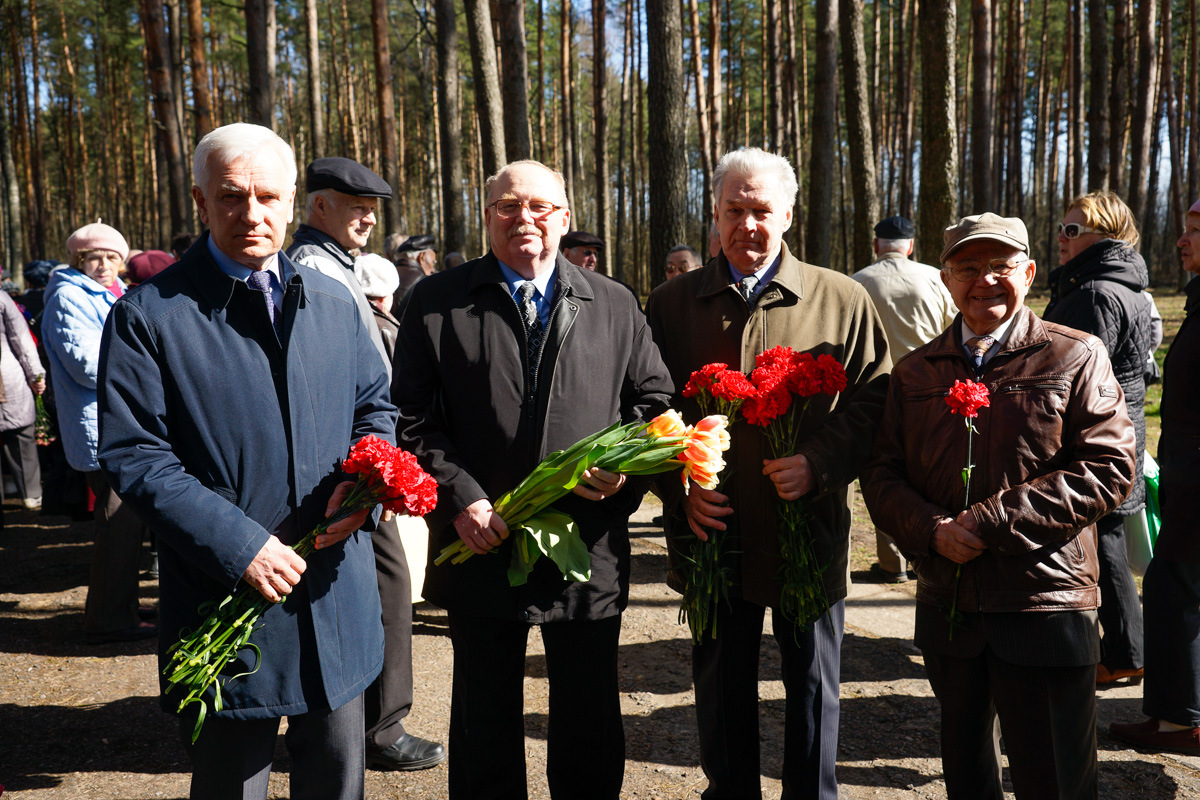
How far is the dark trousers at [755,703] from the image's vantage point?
2.83m

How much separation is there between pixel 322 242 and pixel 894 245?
3651 mm

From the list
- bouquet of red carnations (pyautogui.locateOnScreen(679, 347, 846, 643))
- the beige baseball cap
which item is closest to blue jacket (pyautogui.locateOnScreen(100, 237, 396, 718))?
bouquet of red carnations (pyautogui.locateOnScreen(679, 347, 846, 643))

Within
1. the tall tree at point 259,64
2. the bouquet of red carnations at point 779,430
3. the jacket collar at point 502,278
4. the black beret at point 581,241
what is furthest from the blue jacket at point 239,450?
the tall tree at point 259,64

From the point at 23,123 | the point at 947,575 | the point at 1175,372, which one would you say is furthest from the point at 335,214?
the point at 23,123

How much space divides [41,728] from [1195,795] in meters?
4.78

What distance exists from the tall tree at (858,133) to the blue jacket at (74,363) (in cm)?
755

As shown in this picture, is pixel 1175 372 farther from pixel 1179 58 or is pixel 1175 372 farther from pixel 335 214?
pixel 1179 58

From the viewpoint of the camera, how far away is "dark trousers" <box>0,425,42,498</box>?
7527 mm

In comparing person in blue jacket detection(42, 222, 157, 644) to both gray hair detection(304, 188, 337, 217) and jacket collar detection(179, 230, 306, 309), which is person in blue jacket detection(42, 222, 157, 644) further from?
jacket collar detection(179, 230, 306, 309)

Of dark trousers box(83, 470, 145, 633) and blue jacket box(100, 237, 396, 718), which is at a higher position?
blue jacket box(100, 237, 396, 718)

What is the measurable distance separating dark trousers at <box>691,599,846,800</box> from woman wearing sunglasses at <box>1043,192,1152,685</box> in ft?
5.97

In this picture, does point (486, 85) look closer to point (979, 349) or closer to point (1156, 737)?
point (979, 349)

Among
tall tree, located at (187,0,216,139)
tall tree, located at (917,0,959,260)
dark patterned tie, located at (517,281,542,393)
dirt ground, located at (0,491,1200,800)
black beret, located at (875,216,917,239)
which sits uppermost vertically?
tall tree, located at (187,0,216,139)

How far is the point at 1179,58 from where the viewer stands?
28281 millimetres
